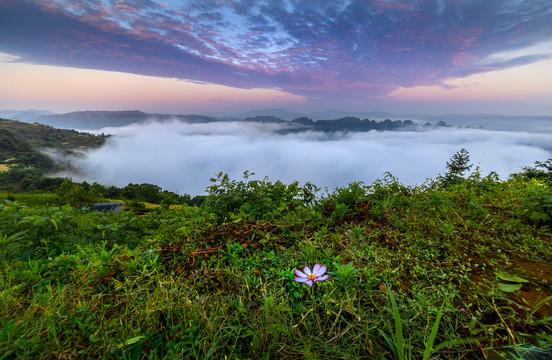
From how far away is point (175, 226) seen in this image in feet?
10.8

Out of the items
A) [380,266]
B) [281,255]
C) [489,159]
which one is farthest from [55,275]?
[489,159]

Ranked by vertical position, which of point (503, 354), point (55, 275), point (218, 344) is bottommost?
point (55, 275)

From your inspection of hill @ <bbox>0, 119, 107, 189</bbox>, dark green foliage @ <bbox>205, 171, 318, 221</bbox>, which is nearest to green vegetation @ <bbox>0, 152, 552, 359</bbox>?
dark green foliage @ <bbox>205, 171, 318, 221</bbox>

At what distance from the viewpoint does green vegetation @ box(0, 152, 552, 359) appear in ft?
4.59

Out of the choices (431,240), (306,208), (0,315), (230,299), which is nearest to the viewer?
(0,315)

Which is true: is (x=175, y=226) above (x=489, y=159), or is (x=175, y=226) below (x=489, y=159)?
above

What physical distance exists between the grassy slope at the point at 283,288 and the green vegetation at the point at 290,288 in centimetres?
1

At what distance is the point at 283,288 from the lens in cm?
183

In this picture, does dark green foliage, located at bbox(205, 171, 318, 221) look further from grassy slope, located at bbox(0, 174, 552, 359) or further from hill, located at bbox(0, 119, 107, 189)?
hill, located at bbox(0, 119, 107, 189)

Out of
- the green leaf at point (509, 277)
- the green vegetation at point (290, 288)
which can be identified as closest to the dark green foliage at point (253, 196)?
the green vegetation at point (290, 288)

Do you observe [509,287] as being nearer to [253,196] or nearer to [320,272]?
[320,272]

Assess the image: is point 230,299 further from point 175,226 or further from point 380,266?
point 175,226

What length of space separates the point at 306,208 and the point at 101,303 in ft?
9.23

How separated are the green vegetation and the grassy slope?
0.04 feet
